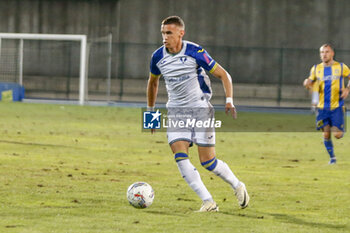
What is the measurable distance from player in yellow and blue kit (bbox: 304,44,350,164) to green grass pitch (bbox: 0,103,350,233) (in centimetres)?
67

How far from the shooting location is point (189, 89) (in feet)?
28.7

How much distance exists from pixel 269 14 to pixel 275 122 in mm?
14746

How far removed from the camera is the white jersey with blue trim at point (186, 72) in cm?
868

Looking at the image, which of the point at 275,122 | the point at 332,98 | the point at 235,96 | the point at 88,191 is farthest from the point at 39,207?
the point at 235,96

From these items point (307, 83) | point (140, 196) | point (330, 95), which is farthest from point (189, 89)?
point (330, 95)

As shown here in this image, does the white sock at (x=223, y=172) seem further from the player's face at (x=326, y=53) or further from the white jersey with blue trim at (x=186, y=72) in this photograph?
the player's face at (x=326, y=53)

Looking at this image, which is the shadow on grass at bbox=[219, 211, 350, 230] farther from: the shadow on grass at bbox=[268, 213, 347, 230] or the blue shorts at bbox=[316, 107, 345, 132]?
the blue shorts at bbox=[316, 107, 345, 132]

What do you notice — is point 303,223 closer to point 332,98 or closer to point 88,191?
point 88,191

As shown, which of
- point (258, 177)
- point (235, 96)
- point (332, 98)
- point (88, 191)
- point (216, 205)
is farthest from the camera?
point (235, 96)

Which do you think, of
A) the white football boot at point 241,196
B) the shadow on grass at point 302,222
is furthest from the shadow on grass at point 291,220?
the white football boot at point 241,196

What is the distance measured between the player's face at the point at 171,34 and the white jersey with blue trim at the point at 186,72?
0.56 feet

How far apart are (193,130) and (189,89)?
459 mm

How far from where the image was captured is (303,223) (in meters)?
8.05

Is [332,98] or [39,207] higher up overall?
[332,98]
